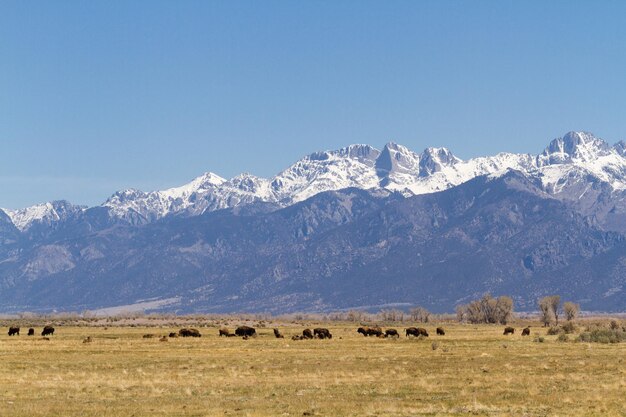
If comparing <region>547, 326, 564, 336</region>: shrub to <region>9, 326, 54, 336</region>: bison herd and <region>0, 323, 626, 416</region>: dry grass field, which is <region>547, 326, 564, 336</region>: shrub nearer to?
<region>0, 323, 626, 416</region>: dry grass field

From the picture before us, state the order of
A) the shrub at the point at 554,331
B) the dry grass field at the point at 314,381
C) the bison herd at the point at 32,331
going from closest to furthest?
the dry grass field at the point at 314,381, the bison herd at the point at 32,331, the shrub at the point at 554,331

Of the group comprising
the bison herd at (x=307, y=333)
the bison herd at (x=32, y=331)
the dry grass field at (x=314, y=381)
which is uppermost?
the bison herd at (x=32, y=331)

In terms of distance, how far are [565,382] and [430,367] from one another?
10568 mm

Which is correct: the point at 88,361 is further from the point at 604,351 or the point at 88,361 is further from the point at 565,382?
the point at 604,351

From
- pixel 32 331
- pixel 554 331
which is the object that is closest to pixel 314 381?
pixel 32 331

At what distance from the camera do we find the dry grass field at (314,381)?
3612 centimetres

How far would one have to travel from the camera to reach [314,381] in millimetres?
46156

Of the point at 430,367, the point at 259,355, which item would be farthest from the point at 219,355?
the point at 430,367

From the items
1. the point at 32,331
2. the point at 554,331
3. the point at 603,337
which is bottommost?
the point at 603,337

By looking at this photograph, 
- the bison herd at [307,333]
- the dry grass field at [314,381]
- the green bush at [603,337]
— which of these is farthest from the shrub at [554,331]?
the dry grass field at [314,381]

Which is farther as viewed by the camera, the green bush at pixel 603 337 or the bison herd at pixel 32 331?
the bison herd at pixel 32 331

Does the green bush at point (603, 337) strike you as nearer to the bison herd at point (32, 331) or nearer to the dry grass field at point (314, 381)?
the dry grass field at point (314, 381)

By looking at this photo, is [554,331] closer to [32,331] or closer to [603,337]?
[603,337]

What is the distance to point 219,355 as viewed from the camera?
65.1m
